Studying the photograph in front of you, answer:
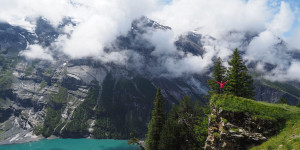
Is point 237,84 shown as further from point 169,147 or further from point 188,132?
point 169,147

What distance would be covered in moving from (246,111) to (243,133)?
1.98 m

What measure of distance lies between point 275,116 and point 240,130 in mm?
3218

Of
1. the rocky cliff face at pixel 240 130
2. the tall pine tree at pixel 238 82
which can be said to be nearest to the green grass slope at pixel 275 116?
the rocky cliff face at pixel 240 130

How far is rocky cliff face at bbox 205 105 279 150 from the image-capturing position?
57.9 ft

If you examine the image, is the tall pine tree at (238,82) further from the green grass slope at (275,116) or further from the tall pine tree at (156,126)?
the tall pine tree at (156,126)

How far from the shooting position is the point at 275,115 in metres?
18.1

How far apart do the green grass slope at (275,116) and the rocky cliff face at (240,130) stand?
0.45 meters

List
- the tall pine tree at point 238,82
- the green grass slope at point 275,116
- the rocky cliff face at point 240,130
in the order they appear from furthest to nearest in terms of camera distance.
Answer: the tall pine tree at point 238,82, the rocky cliff face at point 240,130, the green grass slope at point 275,116

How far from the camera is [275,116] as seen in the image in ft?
59.1

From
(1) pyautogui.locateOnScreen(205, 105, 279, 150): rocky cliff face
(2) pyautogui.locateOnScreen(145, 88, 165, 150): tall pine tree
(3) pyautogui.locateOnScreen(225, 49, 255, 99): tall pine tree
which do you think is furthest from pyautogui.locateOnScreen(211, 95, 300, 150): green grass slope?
(2) pyautogui.locateOnScreen(145, 88, 165, 150): tall pine tree

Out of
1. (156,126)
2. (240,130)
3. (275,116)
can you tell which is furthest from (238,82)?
(156,126)

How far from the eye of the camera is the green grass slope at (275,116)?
14.7 meters

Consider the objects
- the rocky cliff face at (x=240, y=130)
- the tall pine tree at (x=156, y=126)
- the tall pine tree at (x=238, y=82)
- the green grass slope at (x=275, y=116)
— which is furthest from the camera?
the tall pine tree at (x=156, y=126)

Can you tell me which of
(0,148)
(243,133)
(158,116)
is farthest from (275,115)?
(0,148)
